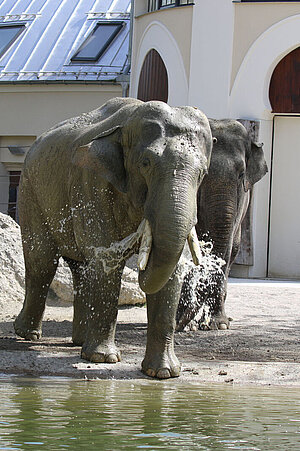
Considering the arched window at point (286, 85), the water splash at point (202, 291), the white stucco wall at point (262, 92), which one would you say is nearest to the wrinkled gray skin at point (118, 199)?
the water splash at point (202, 291)

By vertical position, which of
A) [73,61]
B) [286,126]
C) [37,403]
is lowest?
Result: [37,403]

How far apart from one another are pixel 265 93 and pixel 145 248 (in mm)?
12227

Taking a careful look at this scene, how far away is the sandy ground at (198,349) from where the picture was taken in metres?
8.11

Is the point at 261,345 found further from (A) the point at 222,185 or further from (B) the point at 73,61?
(B) the point at 73,61

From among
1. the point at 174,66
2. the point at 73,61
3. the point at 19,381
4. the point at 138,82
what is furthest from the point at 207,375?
the point at 73,61

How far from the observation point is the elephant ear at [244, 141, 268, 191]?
1144 cm

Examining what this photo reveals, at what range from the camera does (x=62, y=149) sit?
30.8 feet

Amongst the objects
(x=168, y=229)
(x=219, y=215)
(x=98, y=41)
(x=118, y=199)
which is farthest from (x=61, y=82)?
(x=168, y=229)

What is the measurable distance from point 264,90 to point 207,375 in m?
11.6

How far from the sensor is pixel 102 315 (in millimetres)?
8195

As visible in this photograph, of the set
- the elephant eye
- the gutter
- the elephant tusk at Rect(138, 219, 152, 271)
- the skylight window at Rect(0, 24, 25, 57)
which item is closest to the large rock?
the elephant eye

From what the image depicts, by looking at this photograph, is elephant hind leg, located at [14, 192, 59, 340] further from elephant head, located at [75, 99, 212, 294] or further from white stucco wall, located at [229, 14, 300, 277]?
white stucco wall, located at [229, 14, 300, 277]

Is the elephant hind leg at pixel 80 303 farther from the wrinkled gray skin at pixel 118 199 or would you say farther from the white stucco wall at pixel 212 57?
the white stucco wall at pixel 212 57

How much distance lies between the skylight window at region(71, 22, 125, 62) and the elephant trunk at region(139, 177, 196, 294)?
65.6 ft
